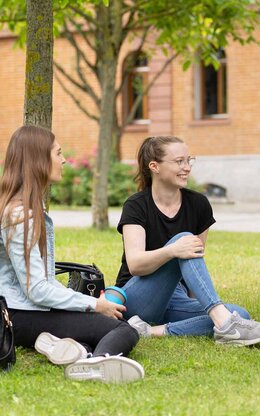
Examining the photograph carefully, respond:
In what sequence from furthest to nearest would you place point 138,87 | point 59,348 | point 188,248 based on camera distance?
point 138,87 < point 188,248 < point 59,348

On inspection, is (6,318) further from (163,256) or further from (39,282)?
(163,256)

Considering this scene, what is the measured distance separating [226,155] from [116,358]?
18.0 m

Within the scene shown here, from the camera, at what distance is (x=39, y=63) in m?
7.29

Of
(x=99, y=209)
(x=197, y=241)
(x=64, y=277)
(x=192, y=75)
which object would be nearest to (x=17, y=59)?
(x=192, y=75)

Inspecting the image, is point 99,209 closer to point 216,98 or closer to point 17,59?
point 216,98

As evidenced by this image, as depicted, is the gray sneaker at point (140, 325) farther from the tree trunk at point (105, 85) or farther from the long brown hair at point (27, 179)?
the tree trunk at point (105, 85)

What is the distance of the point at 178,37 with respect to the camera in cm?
1376

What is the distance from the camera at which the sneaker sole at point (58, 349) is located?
202 inches

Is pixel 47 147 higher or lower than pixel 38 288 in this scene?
higher

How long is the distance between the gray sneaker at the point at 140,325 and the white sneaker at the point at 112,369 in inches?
46.7

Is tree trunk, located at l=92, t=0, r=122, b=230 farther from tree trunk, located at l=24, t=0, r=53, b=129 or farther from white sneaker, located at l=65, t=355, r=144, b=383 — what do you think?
white sneaker, located at l=65, t=355, r=144, b=383

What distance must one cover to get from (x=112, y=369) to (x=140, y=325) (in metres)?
1.25

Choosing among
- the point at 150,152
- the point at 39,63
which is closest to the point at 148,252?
the point at 150,152

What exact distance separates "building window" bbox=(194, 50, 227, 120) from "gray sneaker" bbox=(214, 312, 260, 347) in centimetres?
1764
